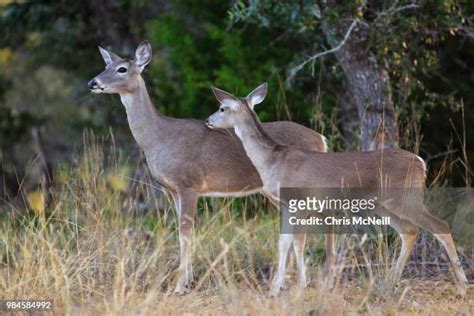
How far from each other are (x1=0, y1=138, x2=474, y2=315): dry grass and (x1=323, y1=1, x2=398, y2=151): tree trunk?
4.90 ft

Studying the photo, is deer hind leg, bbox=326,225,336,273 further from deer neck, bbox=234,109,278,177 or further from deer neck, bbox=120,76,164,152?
deer neck, bbox=120,76,164,152

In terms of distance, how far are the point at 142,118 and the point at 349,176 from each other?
232cm

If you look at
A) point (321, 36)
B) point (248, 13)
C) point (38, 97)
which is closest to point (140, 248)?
point (248, 13)

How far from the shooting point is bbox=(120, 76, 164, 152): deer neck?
34.8ft

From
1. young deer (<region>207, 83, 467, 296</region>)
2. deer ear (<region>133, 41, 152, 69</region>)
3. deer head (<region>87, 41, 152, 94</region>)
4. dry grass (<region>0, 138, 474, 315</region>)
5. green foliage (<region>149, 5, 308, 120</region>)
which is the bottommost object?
dry grass (<region>0, 138, 474, 315</region>)

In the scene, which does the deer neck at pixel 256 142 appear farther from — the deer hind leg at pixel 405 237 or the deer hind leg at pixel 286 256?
the deer hind leg at pixel 405 237

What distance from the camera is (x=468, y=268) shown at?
10352mm

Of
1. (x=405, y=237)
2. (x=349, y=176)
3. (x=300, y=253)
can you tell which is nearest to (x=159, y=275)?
(x=300, y=253)

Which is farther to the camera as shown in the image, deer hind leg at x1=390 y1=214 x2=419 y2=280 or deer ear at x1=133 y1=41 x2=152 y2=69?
deer ear at x1=133 y1=41 x2=152 y2=69

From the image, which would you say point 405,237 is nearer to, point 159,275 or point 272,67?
point 159,275

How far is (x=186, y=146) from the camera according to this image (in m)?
10.4

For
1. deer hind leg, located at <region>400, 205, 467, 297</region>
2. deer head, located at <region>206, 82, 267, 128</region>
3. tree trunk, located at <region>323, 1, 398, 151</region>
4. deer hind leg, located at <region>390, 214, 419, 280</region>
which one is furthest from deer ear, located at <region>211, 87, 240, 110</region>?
tree trunk, located at <region>323, 1, 398, 151</region>

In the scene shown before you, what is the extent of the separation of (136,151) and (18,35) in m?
3.27

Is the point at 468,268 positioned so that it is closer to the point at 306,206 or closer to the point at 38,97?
the point at 306,206
